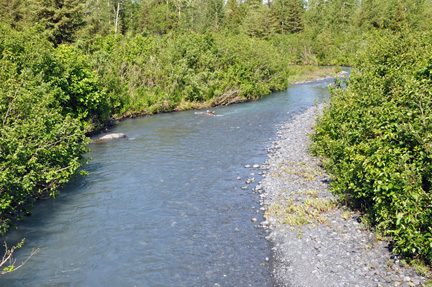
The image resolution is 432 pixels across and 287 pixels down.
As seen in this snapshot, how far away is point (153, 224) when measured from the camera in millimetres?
14367

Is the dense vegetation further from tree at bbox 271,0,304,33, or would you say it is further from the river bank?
tree at bbox 271,0,304,33

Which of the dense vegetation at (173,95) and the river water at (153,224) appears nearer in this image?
the dense vegetation at (173,95)

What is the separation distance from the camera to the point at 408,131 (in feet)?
32.4

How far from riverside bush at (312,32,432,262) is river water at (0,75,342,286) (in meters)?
4.17

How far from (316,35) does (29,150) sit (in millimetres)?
106843

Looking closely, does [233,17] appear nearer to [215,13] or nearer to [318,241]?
[215,13]

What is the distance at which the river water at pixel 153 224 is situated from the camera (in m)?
11.1

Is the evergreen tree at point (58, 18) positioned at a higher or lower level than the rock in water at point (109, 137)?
higher

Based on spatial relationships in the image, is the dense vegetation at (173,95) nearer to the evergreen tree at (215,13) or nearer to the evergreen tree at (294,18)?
the evergreen tree at (215,13)

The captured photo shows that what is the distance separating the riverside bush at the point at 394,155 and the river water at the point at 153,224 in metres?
4.17

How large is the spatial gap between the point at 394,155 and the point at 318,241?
386cm

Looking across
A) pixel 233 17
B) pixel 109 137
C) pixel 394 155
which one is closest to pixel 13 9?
pixel 109 137

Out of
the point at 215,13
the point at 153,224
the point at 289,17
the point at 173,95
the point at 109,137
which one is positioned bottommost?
the point at 153,224

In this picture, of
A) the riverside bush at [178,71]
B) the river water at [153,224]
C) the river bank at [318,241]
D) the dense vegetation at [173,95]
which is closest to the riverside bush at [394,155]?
the dense vegetation at [173,95]
